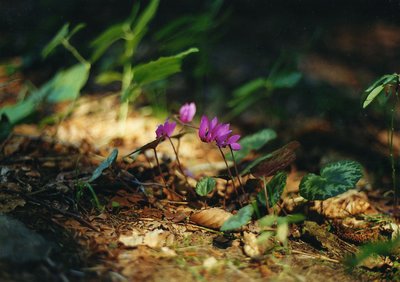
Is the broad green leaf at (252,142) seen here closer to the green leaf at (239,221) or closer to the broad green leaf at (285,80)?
the broad green leaf at (285,80)

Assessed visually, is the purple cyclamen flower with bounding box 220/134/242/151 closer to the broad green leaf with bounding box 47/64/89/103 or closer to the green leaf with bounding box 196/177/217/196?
the green leaf with bounding box 196/177/217/196

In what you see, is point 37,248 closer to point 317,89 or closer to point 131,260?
point 131,260

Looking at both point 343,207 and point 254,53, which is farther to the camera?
point 254,53

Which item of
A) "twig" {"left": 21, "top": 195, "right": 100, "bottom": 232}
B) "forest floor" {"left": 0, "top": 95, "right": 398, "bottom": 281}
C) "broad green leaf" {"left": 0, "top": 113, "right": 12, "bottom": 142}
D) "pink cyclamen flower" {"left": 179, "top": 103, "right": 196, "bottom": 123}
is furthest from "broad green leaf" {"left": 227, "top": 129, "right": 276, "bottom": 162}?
"broad green leaf" {"left": 0, "top": 113, "right": 12, "bottom": 142}

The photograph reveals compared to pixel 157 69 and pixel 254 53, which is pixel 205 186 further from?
pixel 254 53

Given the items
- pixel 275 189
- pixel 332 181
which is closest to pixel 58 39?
pixel 275 189

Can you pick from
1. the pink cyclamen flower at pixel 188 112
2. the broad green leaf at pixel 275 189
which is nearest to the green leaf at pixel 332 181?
the broad green leaf at pixel 275 189

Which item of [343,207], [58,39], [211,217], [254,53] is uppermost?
[58,39]
